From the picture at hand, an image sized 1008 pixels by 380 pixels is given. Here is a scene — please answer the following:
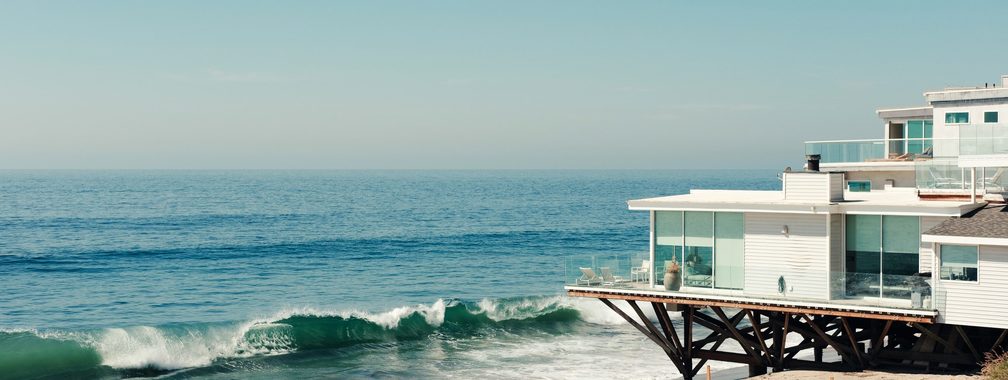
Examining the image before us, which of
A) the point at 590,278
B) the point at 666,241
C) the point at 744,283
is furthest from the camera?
the point at 590,278

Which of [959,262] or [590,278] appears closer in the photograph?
[959,262]

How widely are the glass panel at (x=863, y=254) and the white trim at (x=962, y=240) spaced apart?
5.91ft

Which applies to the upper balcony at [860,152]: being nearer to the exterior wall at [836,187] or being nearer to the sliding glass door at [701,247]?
the exterior wall at [836,187]

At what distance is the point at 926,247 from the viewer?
78.1 ft

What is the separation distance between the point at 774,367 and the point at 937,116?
10.1 meters

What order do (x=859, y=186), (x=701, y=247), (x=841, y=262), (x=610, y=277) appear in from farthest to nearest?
(x=859, y=186)
(x=610, y=277)
(x=701, y=247)
(x=841, y=262)

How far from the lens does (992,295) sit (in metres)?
22.4

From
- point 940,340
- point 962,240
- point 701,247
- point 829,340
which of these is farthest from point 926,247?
point 701,247

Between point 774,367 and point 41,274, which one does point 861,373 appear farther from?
point 41,274

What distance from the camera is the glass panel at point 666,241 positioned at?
26656 mm

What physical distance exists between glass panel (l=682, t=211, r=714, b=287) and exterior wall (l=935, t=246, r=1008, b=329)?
17.9ft

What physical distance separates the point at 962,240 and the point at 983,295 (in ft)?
4.19

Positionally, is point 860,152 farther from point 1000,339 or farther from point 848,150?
point 1000,339

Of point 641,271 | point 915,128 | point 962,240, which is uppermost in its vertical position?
point 915,128
